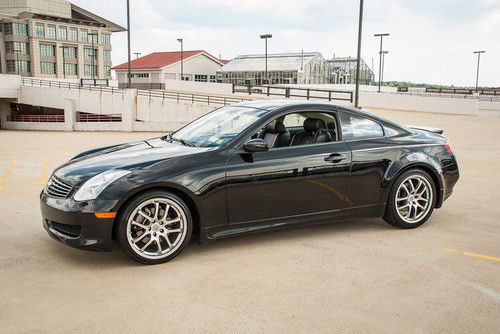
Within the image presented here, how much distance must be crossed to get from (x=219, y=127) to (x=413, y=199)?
2.48 metres

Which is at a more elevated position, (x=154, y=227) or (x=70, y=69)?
(x=70, y=69)

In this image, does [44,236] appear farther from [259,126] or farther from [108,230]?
[259,126]

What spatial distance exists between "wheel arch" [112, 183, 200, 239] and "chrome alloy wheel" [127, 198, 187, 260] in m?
0.11

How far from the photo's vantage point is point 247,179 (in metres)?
5.09

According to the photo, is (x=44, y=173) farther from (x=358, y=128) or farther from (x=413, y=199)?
(x=413, y=199)

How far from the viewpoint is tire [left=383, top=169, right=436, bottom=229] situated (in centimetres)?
599

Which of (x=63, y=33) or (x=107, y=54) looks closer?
(x=63, y=33)

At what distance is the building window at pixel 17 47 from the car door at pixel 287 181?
257ft

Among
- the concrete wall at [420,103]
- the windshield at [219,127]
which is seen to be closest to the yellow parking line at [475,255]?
the windshield at [219,127]

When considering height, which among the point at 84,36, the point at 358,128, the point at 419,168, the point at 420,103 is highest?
the point at 84,36

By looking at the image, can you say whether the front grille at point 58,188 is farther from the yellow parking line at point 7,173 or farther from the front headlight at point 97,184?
the yellow parking line at point 7,173

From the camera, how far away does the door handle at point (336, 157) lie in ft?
18.2

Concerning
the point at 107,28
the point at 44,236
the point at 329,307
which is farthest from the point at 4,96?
the point at 329,307

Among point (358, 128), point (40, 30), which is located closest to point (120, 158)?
point (358, 128)
